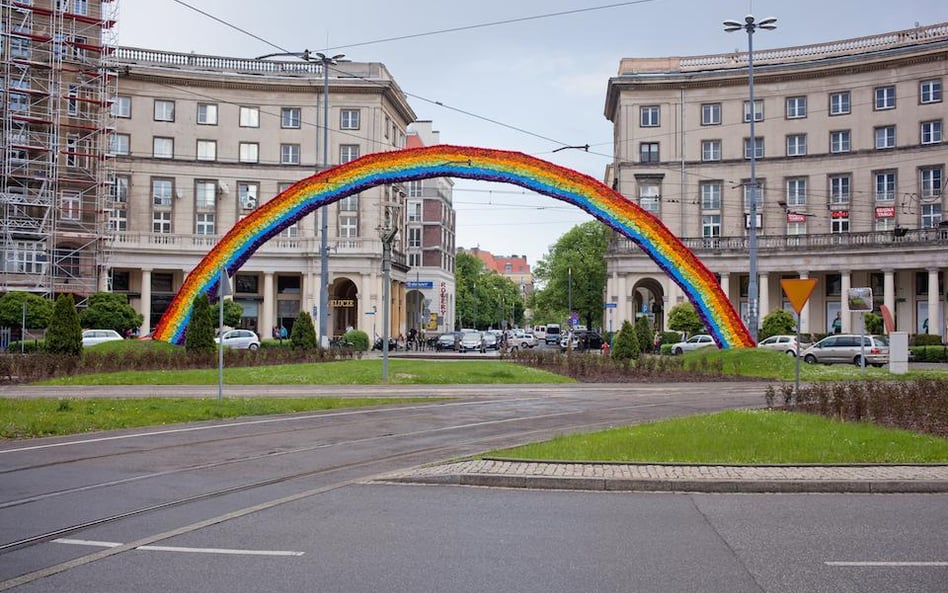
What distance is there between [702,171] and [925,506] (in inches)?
2498

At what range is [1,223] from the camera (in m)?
52.0

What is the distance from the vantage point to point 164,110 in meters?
67.8

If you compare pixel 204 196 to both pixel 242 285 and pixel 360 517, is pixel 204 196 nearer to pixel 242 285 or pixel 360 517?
pixel 242 285

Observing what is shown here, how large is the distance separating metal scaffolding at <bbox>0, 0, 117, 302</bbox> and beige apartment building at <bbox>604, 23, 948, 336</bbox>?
3679 cm

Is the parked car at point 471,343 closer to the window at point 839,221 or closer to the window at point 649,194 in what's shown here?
the window at point 649,194

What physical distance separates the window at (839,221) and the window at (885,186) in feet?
8.26

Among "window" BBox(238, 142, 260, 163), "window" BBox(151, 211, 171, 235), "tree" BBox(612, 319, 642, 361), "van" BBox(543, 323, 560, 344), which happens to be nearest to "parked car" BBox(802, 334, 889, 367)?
"tree" BBox(612, 319, 642, 361)

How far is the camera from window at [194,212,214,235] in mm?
68938

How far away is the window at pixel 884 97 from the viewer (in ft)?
210

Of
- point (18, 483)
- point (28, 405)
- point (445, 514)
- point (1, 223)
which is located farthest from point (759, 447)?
point (1, 223)

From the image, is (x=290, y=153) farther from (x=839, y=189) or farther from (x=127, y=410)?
(x=127, y=410)

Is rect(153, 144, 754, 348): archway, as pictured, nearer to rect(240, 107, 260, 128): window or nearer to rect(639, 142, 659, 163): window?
rect(240, 107, 260, 128): window

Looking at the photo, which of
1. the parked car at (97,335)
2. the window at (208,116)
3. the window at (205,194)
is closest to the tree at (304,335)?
the parked car at (97,335)

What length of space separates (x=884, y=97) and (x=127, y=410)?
61.2m
